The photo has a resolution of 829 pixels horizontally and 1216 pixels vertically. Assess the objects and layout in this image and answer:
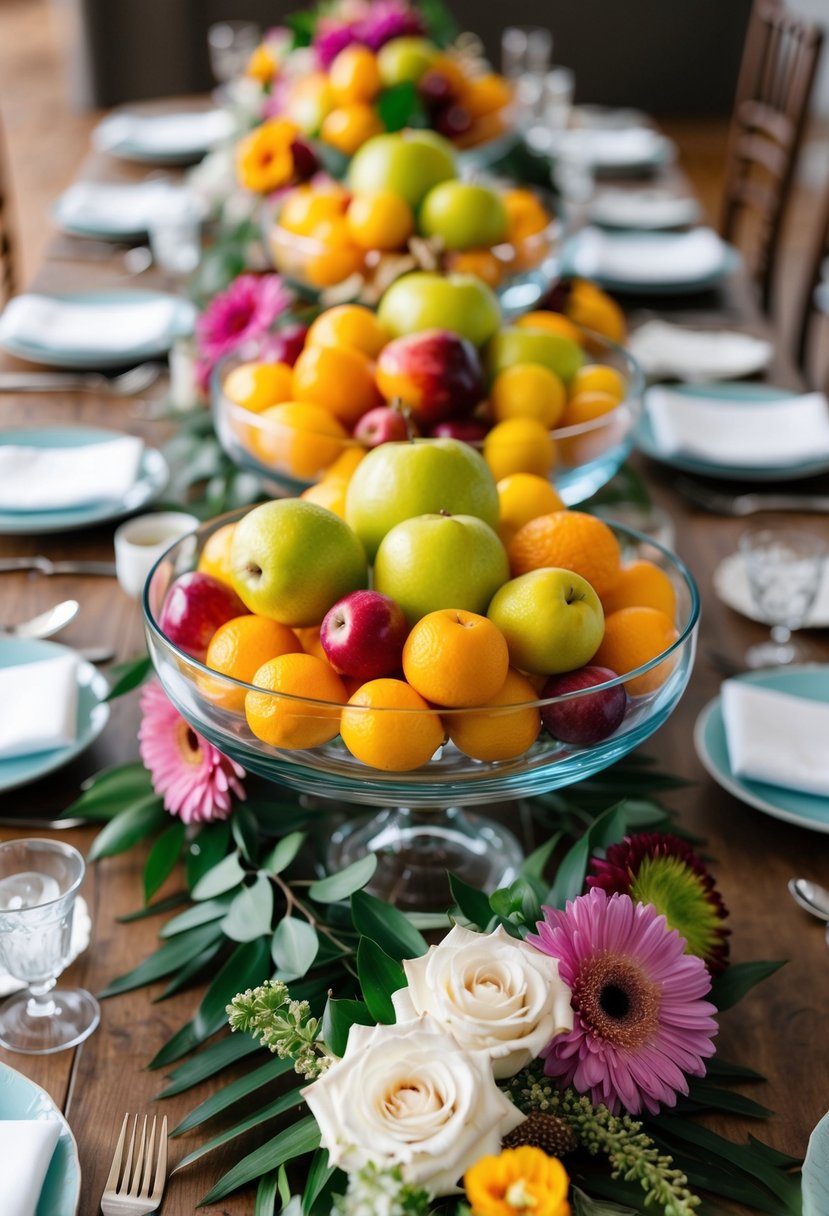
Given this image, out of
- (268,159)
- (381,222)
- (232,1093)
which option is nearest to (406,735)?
(232,1093)

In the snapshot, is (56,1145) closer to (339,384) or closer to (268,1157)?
(268,1157)

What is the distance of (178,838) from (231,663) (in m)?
0.19

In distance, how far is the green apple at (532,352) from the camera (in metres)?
1.19

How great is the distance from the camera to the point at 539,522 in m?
0.87

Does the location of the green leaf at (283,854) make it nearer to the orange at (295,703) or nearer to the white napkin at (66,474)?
the orange at (295,703)

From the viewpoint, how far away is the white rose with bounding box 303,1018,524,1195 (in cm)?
56

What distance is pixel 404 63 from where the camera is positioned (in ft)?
6.22

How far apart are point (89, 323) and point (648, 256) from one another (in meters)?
0.94

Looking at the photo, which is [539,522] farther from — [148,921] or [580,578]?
[148,921]

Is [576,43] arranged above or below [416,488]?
below

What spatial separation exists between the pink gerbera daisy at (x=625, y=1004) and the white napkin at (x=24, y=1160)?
28cm

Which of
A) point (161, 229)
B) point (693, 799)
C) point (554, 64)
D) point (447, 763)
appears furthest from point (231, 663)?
point (554, 64)

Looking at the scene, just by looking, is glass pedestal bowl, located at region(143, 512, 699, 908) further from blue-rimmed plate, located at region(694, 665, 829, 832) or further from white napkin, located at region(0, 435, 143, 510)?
white napkin, located at region(0, 435, 143, 510)

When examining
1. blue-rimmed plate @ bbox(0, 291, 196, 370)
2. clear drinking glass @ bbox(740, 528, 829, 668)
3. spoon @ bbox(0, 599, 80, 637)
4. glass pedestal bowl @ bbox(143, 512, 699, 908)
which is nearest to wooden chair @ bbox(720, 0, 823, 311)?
blue-rimmed plate @ bbox(0, 291, 196, 370)
